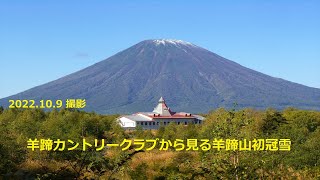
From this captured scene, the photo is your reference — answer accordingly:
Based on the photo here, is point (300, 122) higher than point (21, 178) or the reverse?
higher

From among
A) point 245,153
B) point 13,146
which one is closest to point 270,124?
point 13,146

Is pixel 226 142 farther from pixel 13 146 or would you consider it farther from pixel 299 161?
pixel 13 146

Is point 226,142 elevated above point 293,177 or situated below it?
above

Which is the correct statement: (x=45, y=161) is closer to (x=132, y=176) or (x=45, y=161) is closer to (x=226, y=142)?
(x=132, y=176)

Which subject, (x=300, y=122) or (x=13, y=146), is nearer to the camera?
(x=13, y=146)

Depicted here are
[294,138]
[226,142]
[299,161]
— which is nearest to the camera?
[226,142]

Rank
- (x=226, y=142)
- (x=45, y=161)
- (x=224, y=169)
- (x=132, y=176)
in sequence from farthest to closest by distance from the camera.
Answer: (x=45, y=161), (x=132, y=176), (x=226, y=142), (x=224, y=169)

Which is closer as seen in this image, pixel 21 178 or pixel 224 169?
pixel 224 169

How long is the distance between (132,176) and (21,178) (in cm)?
565

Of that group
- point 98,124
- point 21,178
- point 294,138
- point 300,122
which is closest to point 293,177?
point 21,178

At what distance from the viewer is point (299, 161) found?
24.0 metres

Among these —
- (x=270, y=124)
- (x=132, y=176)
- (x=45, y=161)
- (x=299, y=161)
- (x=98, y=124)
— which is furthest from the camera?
(x=98, y=124)

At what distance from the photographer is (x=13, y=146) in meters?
24.8

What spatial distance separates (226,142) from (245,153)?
0.72 metres
